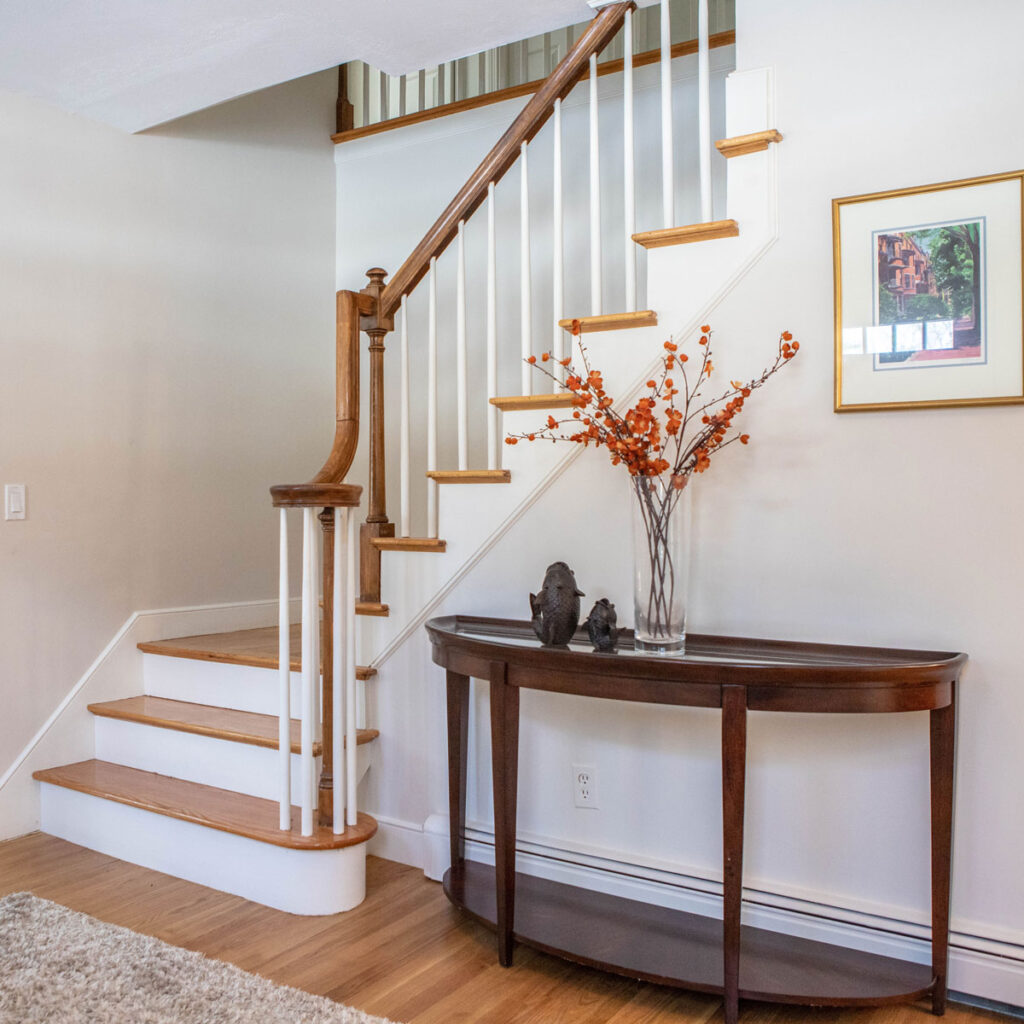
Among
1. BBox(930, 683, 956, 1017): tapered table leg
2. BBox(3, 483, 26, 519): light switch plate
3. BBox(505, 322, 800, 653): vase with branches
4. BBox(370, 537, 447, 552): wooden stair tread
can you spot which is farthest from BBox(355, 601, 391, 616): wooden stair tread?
BBox(930, 683, 956, 1017): tapered table leg

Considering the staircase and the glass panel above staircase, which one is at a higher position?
the glass panel above staircase

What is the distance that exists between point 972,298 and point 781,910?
4.77 feet

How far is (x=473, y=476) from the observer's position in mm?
2670

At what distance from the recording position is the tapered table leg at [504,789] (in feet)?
7.11

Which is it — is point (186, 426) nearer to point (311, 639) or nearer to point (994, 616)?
point (311, 639)

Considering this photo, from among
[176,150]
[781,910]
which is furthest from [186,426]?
[781,910]

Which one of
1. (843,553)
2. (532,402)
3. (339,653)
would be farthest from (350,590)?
(843,553)

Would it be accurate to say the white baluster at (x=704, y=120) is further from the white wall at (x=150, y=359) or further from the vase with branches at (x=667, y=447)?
the white wall at (x=150, y=359)

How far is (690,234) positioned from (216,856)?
2.12 meters

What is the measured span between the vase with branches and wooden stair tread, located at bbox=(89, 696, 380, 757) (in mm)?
1072

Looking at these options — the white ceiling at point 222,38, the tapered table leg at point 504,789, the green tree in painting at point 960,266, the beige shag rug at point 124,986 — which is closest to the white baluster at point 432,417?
the white ceiling at point 222,38

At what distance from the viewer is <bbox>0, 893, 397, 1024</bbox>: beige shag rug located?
6.30 ft

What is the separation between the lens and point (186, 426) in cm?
369

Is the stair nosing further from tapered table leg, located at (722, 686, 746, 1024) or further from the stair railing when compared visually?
tapered table leg, located at (722, 686, 746, 1024)
